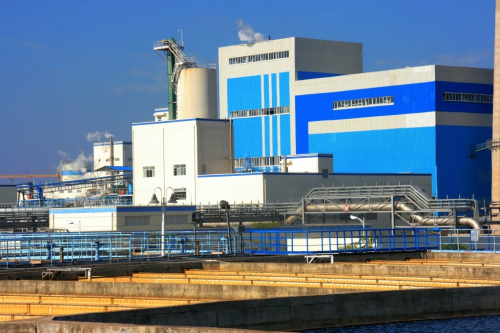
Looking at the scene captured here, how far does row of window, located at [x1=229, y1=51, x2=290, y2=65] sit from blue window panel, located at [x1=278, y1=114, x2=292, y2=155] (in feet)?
22.7

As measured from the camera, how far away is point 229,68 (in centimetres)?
9681

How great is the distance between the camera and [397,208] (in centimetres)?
6681

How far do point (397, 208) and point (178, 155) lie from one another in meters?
20.0

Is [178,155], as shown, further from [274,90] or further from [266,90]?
[266,90]

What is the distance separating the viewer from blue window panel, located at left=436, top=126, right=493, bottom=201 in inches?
3132

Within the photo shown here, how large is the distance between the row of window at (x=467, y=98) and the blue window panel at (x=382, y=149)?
368 centimetres

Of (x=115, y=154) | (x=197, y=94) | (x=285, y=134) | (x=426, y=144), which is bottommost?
(x=426, y=144)

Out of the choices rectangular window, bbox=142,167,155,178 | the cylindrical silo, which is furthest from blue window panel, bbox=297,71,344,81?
rectangular window, bbox=142,167,155,178

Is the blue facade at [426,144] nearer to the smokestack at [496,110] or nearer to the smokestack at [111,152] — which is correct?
the smokestack at [496,110]

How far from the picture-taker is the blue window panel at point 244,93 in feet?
308

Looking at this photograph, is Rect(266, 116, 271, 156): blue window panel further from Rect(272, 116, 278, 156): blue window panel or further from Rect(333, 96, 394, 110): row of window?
Rect(333, 96, 394, 110): row of window

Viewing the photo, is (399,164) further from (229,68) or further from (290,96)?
(229,68)

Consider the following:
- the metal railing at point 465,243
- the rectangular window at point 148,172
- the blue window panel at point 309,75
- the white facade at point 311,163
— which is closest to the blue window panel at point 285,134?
the blue window panel at point 309,75

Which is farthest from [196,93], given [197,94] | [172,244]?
[172,244]
